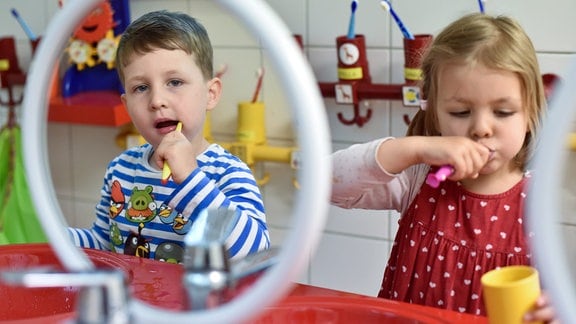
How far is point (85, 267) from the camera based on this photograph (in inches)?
23.9

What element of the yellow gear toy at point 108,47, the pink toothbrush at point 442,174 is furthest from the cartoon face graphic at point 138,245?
the yellow gear toy at point 108,47

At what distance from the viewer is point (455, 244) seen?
2.88ft

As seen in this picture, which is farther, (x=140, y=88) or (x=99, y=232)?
(x=99, y=232)

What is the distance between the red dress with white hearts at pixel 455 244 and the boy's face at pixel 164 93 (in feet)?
0.88

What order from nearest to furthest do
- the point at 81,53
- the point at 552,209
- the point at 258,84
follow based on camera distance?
the point at 552,209, the point at 258,84, the point at 81,53

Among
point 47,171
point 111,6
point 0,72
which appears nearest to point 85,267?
point 47,171

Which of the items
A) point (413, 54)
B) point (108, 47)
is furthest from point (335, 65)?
point (108, 47)

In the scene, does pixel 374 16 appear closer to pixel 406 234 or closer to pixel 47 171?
pixel 406 234

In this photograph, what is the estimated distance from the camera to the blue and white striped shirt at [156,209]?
840mm

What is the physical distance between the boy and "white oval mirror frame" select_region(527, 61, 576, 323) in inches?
14.4

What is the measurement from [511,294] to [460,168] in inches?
7.8

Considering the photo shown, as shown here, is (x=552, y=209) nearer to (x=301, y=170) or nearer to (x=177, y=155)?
(x=301, y=170)

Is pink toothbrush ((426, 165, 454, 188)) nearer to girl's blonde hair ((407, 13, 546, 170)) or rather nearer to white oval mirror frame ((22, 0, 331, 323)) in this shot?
girl's blonde hair ((407, 13, 546, 170))

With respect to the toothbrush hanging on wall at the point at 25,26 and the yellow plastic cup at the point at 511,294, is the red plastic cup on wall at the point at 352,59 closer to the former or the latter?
the toothbrush hanging on wall at the point at 25,26
